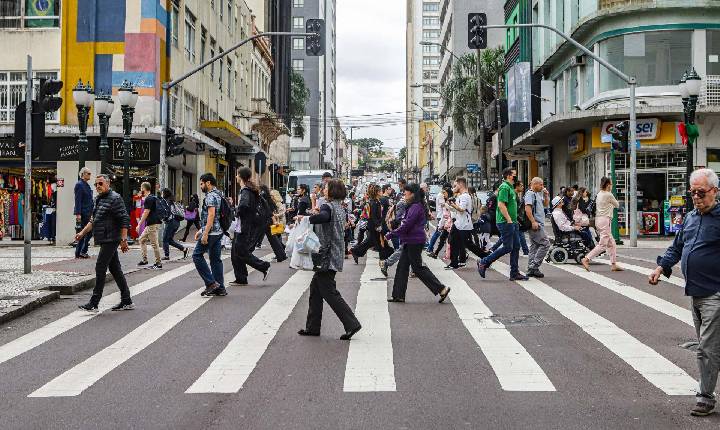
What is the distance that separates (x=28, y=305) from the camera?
10.6m

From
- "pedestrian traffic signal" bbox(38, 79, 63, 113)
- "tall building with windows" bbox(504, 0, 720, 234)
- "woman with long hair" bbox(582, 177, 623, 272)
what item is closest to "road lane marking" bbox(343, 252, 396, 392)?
"woman with long hair" bbox(582, 177, 623, 272)

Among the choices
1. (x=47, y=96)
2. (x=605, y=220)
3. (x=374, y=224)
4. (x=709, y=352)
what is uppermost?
(x=47, y=96)

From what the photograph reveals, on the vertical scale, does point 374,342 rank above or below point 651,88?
below

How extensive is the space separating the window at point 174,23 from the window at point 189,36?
1.61 m

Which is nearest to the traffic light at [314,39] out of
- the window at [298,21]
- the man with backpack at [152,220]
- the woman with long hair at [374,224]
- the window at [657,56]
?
the woman with long hair at [374,224]

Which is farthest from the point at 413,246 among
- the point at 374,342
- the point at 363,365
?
the point at 363,365

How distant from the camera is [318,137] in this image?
361ft

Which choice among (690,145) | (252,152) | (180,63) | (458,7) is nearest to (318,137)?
(458,7)

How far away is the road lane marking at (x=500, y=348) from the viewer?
651 centimetres

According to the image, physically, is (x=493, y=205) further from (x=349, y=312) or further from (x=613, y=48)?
(x=613, y=48)

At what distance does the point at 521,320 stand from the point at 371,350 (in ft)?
8.33

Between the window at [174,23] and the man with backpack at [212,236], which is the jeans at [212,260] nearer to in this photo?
the man with backpack at [212,236]

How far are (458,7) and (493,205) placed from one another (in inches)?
2373

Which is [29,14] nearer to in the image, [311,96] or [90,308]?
[90,308]
